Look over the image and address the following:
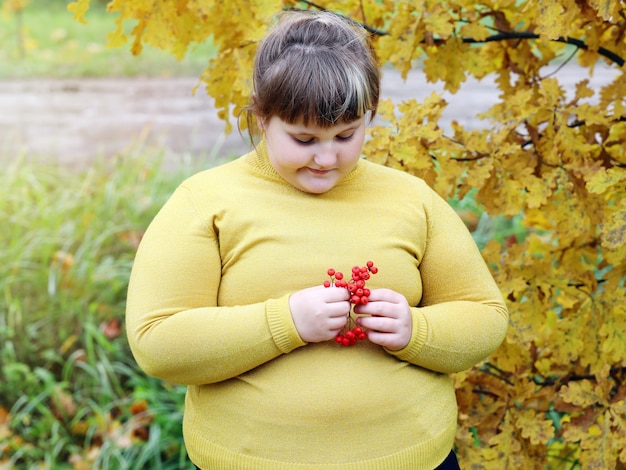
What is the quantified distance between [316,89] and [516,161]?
0.80 metres

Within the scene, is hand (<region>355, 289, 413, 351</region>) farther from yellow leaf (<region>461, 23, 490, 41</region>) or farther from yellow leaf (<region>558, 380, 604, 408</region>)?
yellow leaf (<region>461, 23, 490, 41</region>)

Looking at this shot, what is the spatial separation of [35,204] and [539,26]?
8.91 ft

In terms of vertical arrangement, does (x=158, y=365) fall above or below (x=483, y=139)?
below

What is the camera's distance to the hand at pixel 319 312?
55.1 inches

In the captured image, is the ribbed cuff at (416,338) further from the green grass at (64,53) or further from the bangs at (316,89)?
the green grass at (64,53)

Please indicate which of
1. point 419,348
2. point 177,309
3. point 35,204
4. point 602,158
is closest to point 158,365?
point 177,309

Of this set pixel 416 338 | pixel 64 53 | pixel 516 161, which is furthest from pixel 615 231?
pixel 64 53

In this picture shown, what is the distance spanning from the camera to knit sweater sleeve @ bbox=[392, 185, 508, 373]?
153 centimetres

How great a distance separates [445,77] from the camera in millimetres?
2100

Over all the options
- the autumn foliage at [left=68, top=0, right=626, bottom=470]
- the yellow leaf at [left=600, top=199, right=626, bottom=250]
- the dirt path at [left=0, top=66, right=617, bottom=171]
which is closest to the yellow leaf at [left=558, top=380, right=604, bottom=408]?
the autumn foliage at [left=68, top=0, right=626, bottom=470]

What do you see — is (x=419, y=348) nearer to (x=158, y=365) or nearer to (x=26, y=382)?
(x=158, y=365)

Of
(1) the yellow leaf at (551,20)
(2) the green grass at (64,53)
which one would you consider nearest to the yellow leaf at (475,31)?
(1) the yellow leaf at (551,20)

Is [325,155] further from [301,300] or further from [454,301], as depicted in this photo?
[454,301]

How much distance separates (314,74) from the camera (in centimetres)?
141
